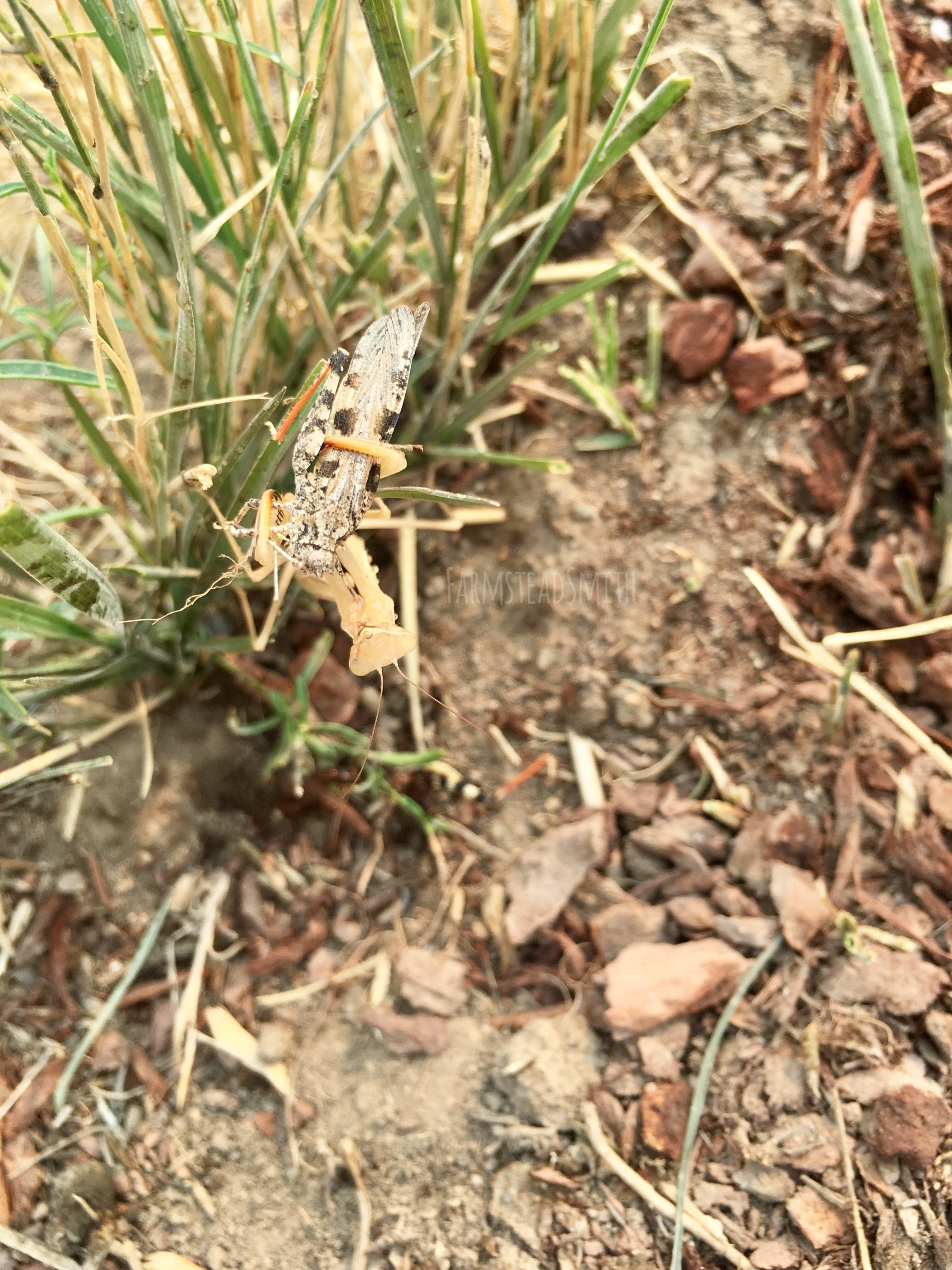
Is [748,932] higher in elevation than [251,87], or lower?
lower

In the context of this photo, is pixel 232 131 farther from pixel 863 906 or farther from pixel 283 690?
pixel 863 906

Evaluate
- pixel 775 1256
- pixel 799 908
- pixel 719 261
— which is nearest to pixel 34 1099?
pixel 775 1256

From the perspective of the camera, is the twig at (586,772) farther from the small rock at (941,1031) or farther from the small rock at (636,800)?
the small rock at (941,1031)

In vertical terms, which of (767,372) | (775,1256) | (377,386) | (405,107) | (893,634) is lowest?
(775,1256)

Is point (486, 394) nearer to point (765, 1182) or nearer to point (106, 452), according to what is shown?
point (106, 452)

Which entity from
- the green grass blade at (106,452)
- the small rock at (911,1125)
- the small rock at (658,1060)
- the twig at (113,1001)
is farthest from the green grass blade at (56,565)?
the small rock at (911,1125)

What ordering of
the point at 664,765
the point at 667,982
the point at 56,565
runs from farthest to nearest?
the point at 664,765 → the point at 667,982 → the point at 56,565
